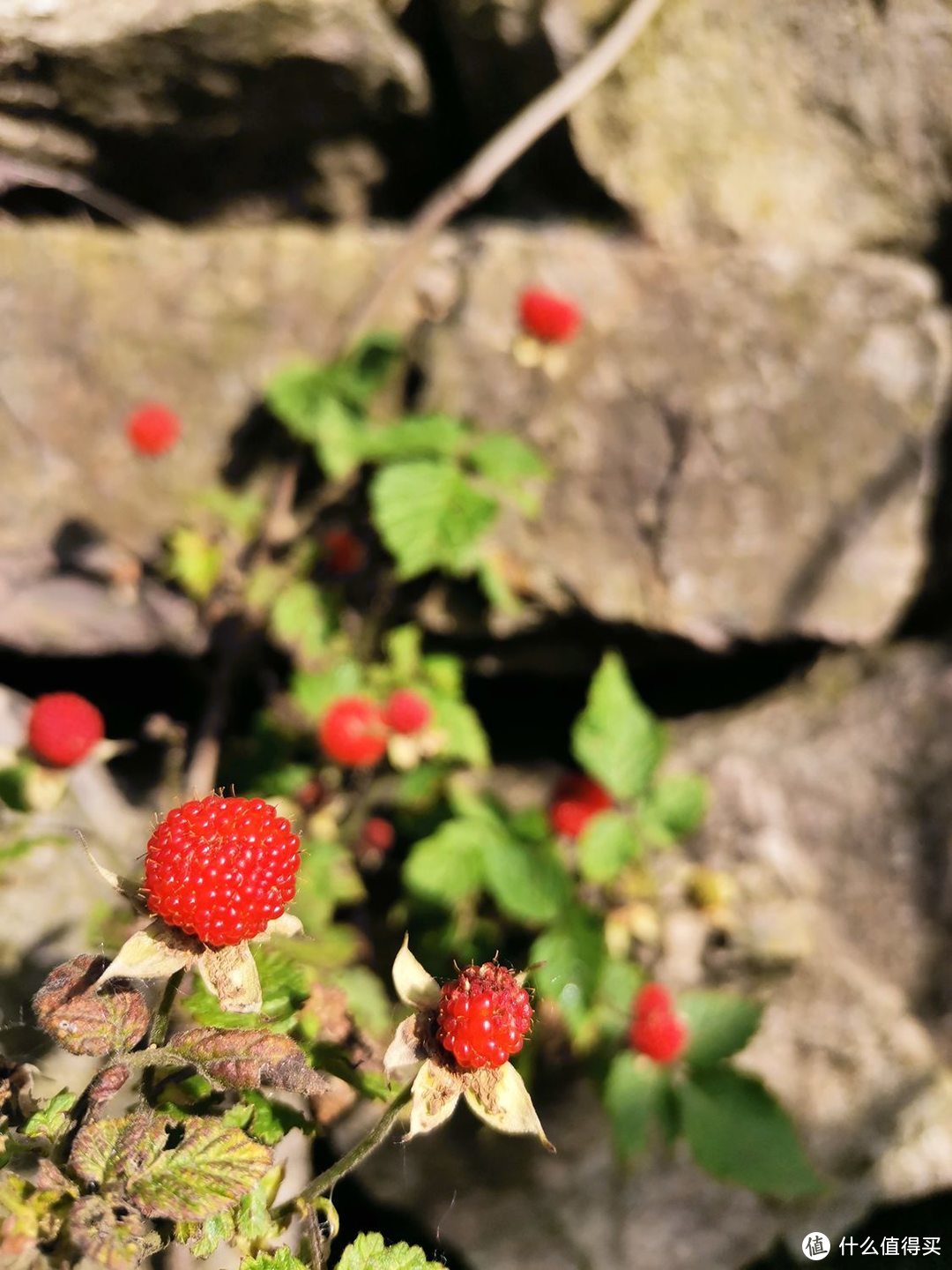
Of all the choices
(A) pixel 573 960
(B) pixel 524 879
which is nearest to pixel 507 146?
(B) pixel 524 879

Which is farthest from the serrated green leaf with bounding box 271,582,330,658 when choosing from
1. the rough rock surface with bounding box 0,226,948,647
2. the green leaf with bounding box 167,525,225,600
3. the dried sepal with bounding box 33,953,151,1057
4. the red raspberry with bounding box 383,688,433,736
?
the dried sepal with bounding box 33,953,151,1057

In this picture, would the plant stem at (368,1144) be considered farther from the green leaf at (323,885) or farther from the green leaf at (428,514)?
the green leaf at (428,514)

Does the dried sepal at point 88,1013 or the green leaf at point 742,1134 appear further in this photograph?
the green leaf at point 742,1134

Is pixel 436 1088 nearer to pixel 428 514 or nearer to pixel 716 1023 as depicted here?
pixel 716 1023

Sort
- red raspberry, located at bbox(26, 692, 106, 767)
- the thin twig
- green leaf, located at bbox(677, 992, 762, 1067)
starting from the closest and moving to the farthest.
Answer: red raspberry, located at bbox(26, 692, 106, 767) < green leaf, located at bbox(677, 992, 762, 1067) < the thin twig

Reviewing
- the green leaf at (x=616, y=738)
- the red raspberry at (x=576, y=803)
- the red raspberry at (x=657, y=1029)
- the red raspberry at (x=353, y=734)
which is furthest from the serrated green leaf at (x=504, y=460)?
the red raspberry at (x=657, y=1029)

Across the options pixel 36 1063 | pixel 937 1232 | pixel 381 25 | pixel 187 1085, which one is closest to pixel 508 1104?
pixel 187 1085

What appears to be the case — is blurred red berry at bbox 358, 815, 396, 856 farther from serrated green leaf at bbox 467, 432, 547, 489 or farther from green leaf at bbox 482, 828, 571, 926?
serrated green leaf at bbox 467, 432, 547, 489

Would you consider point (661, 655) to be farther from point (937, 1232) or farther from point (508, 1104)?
point (508, 1104)
